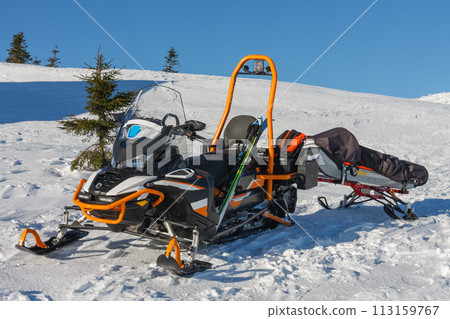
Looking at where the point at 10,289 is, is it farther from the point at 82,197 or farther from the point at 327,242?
the point at 327,242

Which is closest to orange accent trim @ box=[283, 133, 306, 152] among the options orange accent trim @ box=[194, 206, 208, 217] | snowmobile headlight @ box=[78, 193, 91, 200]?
orange accent trim @ box=[194, 206, 208, 217]

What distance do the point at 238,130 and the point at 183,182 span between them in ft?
6.31

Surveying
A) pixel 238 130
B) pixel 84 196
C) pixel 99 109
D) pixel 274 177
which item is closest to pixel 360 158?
pixel 274 177

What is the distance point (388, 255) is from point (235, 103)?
17.6 m

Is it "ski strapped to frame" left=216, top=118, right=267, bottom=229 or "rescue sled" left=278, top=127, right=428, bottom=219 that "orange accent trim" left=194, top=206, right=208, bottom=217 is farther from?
"rescue sled" left=278, top=127, right=428, bottom=219

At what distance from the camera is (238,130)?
19.1ft

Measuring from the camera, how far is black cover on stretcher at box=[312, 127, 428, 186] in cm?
597

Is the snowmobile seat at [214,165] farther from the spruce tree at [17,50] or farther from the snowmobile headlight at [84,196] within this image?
the spruce tree at [17,50]

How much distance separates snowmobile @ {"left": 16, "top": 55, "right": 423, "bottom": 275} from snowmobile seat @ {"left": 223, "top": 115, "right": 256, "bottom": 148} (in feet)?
0.05

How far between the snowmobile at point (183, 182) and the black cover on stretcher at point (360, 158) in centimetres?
8

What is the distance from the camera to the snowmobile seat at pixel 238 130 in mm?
5754
